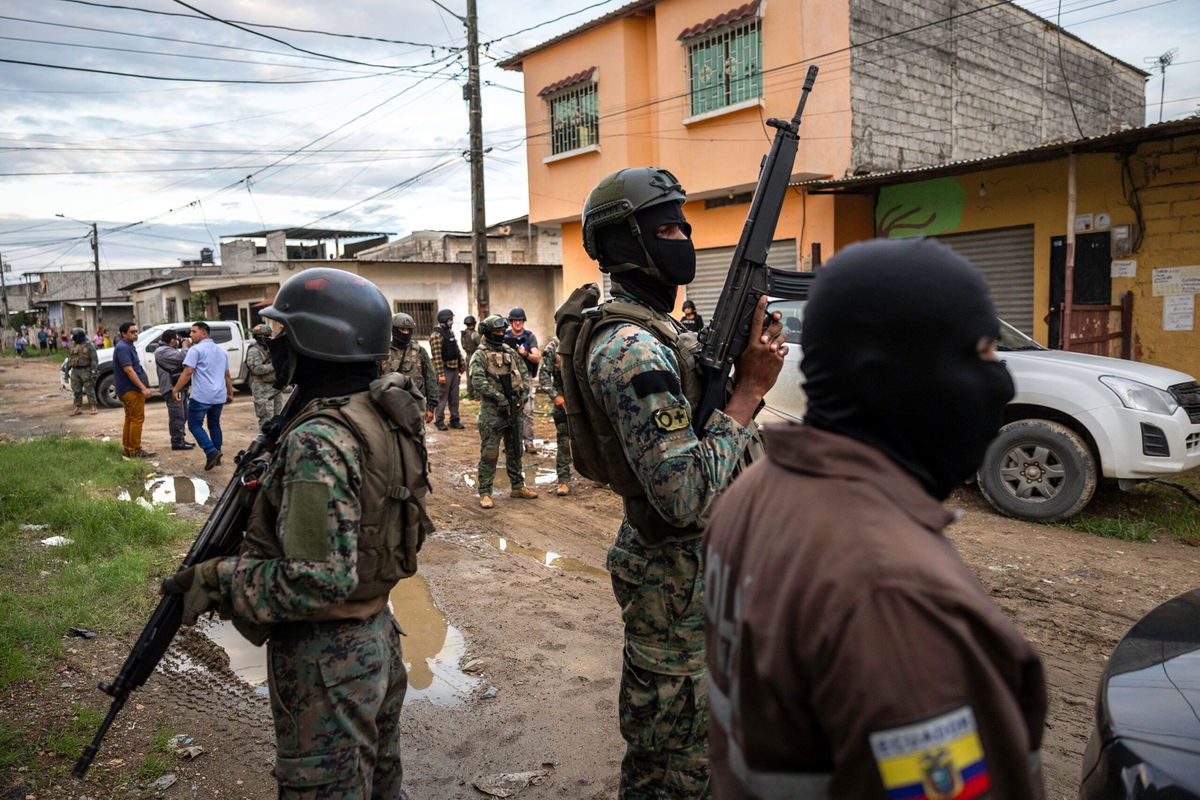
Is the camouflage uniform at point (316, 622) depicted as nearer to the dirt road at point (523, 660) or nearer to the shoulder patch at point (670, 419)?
the shoulder patch at point (670, 419)

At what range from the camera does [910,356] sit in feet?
3.29

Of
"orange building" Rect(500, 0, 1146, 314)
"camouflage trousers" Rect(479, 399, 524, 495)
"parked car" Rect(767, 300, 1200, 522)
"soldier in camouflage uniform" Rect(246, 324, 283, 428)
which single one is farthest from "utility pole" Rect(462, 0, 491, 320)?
"parked car" Rect(767, 300, 1200, 522)

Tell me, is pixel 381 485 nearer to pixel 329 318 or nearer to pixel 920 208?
pixel 329 318

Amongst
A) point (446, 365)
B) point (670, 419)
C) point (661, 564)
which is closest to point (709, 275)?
point (446, 365)

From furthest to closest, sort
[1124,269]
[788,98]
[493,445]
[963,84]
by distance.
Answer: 1. [963,84]
2. [788,98]
3. [1124,269]
4. [493,445]

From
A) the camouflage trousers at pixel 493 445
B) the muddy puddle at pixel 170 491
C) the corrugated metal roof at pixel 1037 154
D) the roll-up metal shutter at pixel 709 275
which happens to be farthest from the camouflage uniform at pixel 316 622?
the roll-up metal shutter at pixel 709 275

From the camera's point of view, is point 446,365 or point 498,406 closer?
point 498,406

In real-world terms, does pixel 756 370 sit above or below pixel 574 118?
below

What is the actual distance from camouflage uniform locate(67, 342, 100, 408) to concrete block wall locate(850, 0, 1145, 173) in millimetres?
14855

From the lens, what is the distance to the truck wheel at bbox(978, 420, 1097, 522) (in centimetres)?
617

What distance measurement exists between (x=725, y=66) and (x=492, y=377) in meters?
8.07

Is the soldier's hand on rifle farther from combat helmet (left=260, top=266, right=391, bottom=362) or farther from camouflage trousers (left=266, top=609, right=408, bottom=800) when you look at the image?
camouflage trousers (left=266, top=609, right=408, bottom=800)

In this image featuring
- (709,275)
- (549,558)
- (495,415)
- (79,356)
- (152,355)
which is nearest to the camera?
(549,558)

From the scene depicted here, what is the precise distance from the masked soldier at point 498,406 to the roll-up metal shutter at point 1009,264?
6.29 metres
